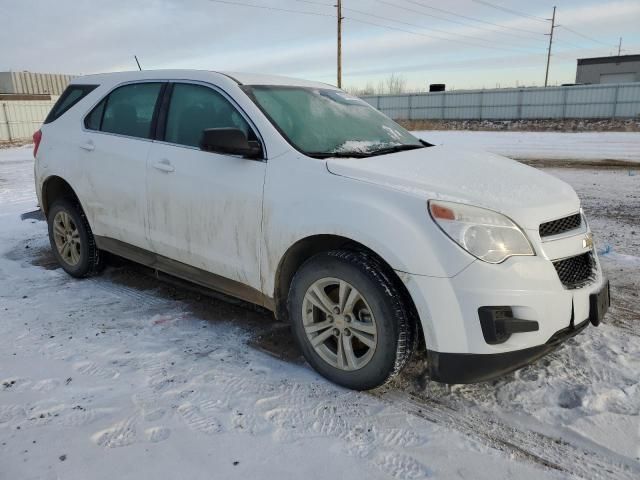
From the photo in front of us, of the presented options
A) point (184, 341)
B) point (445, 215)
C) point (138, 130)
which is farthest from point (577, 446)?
point (138, 130)

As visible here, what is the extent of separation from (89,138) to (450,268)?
3.43m

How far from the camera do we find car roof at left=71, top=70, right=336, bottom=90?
3.71 metres

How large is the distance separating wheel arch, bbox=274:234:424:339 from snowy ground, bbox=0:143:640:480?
43cm

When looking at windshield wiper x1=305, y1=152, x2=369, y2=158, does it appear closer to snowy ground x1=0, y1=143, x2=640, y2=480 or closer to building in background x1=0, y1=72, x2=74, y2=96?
snowy ground x1=0, y1=143, x2=640, y2=480

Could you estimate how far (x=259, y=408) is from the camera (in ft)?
9.23

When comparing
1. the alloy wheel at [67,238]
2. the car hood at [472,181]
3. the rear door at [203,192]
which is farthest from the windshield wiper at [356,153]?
the alloy wheel at [67,238]

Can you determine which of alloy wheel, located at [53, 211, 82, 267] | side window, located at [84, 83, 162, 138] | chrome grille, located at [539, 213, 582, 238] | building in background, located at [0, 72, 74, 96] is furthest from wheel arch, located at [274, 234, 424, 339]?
building in background, located at [0, 72, 74, 96]

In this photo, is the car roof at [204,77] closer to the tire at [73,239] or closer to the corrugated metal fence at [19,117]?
the tire at [73,239]

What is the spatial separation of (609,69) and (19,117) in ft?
169

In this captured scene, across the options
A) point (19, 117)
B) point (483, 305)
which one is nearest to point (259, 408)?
point (483, 305)

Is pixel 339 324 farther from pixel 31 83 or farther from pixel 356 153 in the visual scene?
pixel 31 83

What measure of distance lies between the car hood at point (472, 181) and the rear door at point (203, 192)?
2.10 ft

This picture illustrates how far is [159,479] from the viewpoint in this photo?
227 cm

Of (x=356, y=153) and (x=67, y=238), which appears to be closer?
(x=356, y=153)
